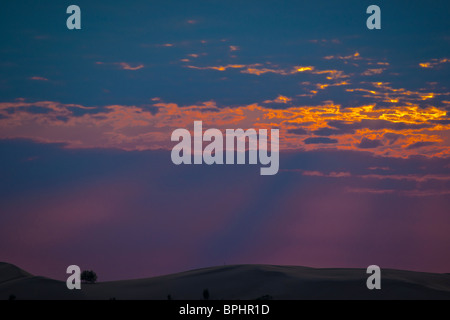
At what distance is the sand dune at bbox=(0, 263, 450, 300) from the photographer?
98.4m

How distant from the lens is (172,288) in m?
113

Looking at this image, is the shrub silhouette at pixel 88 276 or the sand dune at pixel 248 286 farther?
the shrub silhouette at pixel 88 276

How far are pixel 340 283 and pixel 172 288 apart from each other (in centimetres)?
2812

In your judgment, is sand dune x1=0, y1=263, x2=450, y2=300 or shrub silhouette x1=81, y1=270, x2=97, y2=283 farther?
shrub silhouette x1=81, y1=270, x2=97, y2=283

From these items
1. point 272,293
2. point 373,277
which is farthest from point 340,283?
point 272,293

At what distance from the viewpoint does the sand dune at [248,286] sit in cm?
9844

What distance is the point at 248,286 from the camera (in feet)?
352

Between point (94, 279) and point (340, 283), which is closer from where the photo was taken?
point (340, 283)
